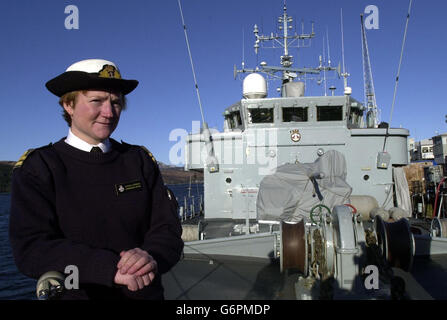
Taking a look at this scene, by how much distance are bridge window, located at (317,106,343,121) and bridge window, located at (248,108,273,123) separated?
1.39m

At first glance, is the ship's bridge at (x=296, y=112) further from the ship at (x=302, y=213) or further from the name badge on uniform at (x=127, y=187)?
the name badge on uniform at (x=127, y=187)

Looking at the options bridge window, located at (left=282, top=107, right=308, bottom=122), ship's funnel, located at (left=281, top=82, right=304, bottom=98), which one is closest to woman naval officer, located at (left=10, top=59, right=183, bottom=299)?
bridge window, located at (left=282, top=107, right=308, bottom=122)

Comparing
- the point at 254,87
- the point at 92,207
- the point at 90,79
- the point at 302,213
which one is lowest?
the point at 302,213

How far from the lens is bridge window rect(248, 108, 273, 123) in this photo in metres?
10.3

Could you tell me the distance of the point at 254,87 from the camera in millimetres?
10695

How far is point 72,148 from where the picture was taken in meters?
1.76

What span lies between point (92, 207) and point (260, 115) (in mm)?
8981

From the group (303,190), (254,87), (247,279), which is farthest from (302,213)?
(254,87)

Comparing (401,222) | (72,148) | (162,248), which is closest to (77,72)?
(72,148)

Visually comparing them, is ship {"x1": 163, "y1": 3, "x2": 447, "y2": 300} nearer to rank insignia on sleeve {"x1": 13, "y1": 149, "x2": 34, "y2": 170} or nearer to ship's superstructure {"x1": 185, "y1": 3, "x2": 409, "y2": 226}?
ship's superstructure {"x1": 185, "y1": 3, "x2": 409, "y2": 226}

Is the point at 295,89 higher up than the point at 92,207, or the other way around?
the point at 295,89

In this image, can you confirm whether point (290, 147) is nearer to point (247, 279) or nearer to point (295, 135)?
point (295, 135)

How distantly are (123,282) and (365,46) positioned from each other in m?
66.9
